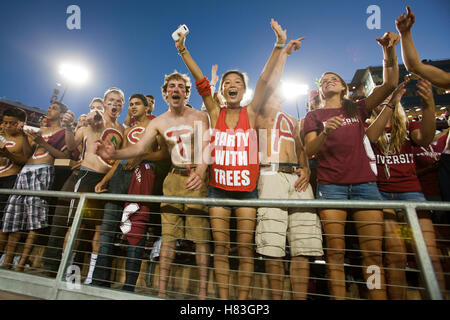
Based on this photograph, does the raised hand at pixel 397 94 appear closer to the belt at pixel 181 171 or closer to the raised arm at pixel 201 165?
the raised arm at pixel 201 165

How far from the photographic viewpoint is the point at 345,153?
83.6 inches

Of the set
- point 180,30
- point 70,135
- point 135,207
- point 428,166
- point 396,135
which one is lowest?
point 135,207

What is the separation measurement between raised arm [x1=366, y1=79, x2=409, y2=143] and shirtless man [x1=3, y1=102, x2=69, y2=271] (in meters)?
4.38

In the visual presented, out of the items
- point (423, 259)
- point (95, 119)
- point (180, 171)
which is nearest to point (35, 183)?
point (95, 119)

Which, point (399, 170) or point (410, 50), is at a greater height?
point (410, 50)

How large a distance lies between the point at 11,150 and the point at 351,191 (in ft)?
17.8

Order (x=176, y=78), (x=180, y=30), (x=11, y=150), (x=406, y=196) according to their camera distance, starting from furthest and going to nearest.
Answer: (x=11, y=150) < (x=176, y=78) < (x=180, y=30) < (x=406, y=196)

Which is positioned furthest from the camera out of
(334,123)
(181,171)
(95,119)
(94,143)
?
(95,119)

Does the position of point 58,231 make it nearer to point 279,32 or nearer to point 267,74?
point 267,74

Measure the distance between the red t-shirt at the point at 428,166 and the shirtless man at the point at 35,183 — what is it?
5.11m

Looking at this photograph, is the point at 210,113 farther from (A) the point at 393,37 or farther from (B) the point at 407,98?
(B) the point at 407,98

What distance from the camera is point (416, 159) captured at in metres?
2.75

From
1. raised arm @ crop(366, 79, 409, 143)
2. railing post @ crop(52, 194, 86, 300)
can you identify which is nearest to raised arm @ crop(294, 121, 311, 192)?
raised arm @ crop(366, 79, 409, 143)
